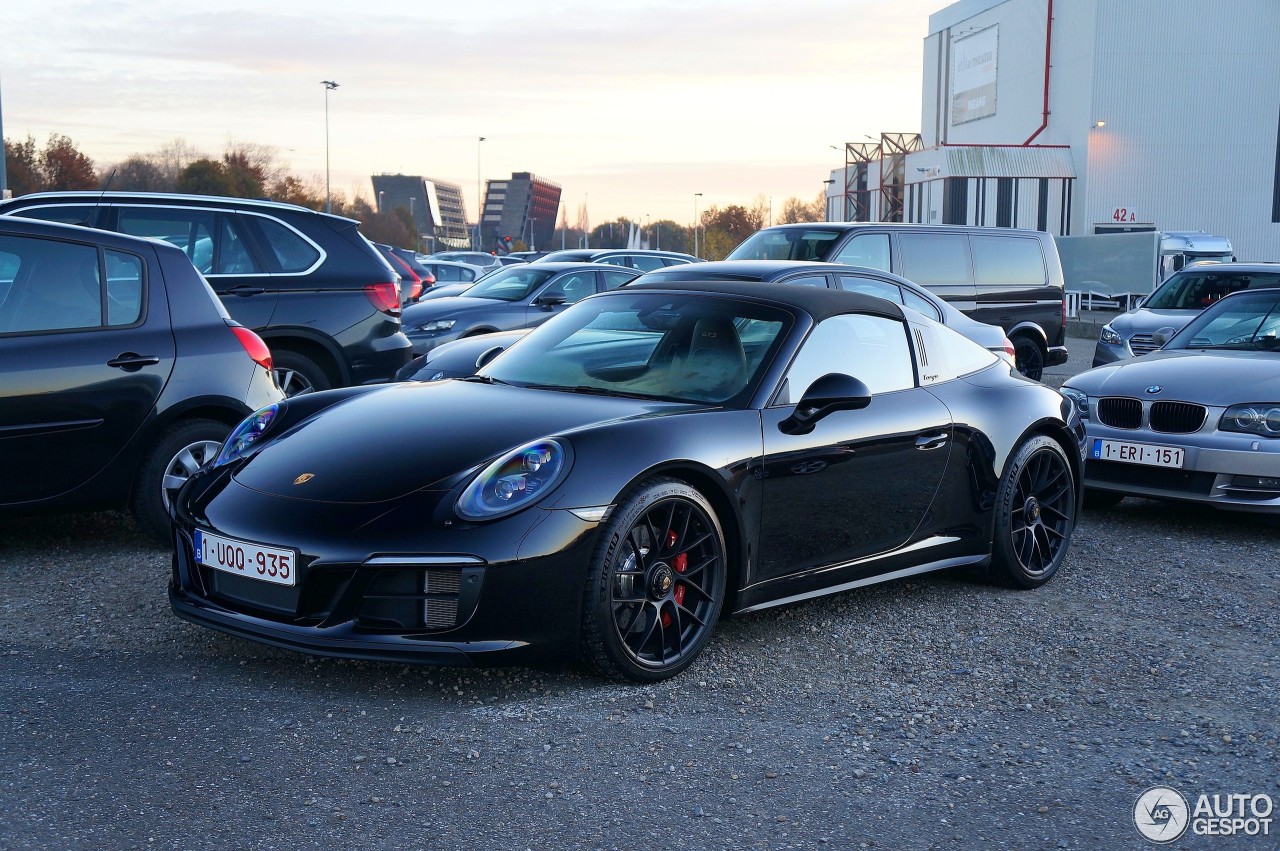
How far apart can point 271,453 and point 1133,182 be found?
54.2 m

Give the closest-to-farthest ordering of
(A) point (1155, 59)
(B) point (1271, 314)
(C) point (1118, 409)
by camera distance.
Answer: (C) point (1118, 409) → (B) point (1271, 314) → (A) point (1155, 59)

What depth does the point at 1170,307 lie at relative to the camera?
13852 mm

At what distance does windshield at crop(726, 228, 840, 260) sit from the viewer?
12242 millimetres

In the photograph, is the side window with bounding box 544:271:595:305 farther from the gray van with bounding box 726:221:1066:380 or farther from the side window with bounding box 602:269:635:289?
the gray van with bounding box 726:221:1066:380

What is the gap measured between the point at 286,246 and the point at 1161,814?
7033mm

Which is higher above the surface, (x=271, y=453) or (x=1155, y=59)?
(x=1155, y=59)

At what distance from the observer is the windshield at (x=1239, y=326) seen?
827 centimetres

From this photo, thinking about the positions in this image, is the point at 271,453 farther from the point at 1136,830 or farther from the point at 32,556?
the point at 1136,830

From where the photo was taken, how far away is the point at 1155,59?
52.8m

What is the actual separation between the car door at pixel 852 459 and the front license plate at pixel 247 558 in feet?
5.42

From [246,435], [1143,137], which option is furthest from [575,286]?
[1143,137]

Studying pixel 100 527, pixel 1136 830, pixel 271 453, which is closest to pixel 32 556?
pixel 100 527

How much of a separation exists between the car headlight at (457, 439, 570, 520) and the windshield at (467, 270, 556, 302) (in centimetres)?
1049

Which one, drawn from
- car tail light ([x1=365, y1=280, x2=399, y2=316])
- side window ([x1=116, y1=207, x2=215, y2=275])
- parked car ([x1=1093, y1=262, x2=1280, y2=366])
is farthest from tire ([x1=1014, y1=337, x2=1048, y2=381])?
side window ([x1=116, y1=207, x2=215, y2=275])
